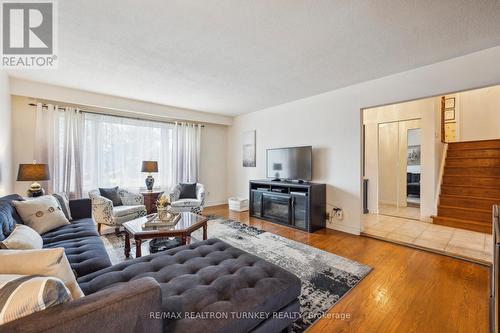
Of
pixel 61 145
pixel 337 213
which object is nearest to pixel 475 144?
pixel 337 213

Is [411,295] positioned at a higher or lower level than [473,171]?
lower

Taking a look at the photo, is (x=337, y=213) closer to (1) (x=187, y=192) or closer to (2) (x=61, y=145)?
(1) (x=187, y=192)

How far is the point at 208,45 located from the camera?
7.66 feet

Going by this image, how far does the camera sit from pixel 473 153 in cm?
465

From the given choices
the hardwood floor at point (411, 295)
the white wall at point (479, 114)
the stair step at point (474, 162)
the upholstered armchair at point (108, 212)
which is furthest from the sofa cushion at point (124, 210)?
the white wall at point (479, 114)

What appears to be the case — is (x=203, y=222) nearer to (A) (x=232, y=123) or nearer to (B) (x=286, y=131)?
(B) (x=286, y=131)

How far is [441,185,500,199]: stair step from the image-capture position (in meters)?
3.90

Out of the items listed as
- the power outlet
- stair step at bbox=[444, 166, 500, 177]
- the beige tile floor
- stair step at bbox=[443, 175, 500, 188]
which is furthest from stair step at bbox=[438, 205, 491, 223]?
the power outlet

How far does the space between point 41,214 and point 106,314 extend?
213 cm

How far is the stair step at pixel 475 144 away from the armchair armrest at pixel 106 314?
21.7 feet

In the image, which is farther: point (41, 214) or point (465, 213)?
point (465, 213)

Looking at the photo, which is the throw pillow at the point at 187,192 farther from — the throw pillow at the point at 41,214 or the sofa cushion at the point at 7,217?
the sofa cushion at the point at 7,217

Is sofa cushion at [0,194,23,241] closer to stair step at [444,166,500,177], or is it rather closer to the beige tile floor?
the beige tile floor

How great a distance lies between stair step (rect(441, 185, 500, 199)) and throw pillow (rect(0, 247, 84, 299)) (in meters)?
5.87
